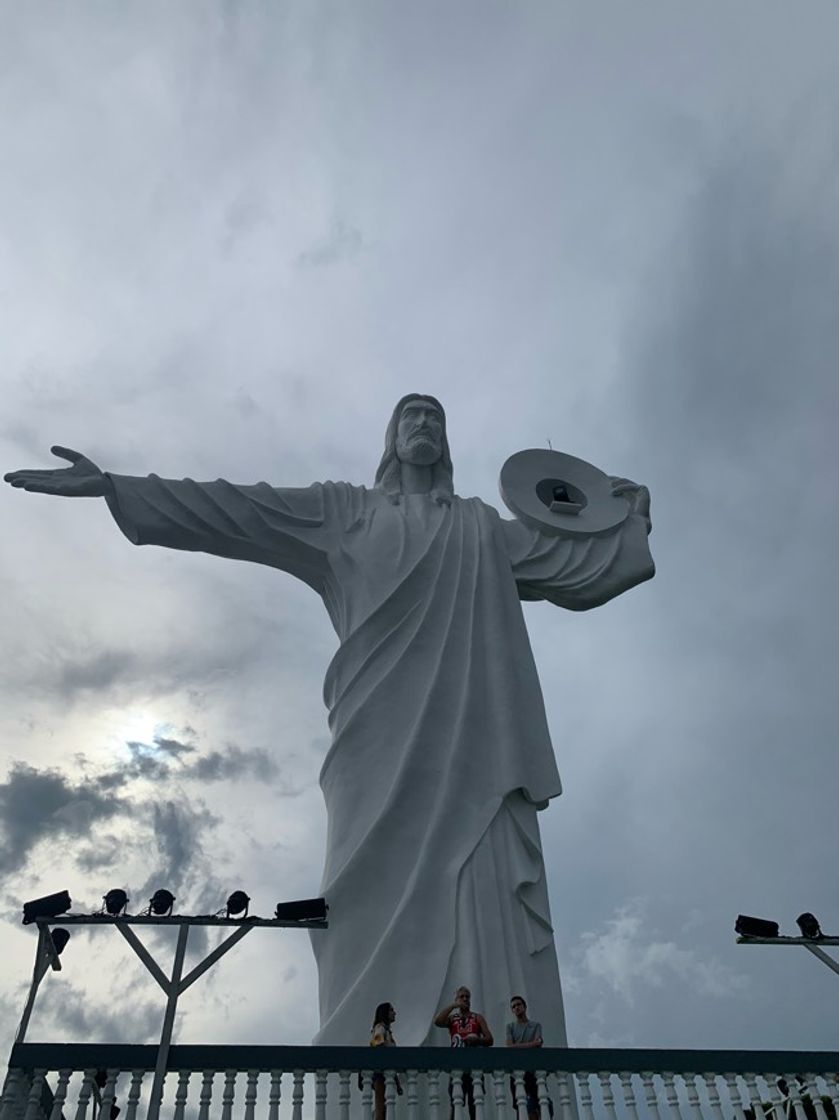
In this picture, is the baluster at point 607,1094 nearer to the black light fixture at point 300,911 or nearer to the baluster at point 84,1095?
the black light fixture at point 300,911

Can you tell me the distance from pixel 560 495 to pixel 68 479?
5.85 m

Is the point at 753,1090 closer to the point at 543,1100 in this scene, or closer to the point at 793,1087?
the point at 793,1087

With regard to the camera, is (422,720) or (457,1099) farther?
(422,720)

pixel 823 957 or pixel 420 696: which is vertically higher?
pixel 420 696

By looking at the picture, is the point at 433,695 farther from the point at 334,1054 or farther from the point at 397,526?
the point at 334,1054

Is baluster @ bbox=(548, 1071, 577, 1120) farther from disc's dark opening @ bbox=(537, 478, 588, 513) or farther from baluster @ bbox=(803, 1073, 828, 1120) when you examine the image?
disc's dark opening @ bbox=(537, 478, 588, 513)

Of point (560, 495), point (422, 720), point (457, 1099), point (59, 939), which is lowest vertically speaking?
point (457, 1099)

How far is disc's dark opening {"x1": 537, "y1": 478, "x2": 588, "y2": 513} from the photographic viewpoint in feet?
43.4

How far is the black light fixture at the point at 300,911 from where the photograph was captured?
7.50 metres

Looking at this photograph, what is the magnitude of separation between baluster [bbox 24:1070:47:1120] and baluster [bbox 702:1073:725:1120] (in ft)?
13.6

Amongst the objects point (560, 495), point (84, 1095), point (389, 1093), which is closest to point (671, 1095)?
point (389, 1093)

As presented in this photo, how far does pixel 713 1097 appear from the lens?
6832 millimetres

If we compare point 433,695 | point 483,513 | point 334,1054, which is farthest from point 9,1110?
point 483,513

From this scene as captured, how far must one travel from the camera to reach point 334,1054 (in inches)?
261
